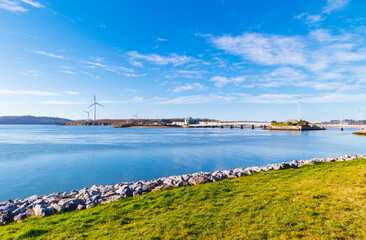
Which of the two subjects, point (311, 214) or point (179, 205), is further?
point (179, 205)

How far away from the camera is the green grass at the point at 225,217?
17.3ft

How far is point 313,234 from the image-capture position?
5016mm

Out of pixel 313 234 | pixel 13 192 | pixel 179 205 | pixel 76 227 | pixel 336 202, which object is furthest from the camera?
pixel 13 192

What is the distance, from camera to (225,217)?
616 centimetres

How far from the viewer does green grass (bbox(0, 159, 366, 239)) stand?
5.27m

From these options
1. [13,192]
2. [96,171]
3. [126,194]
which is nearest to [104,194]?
[126,194]

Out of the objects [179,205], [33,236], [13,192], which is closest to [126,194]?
[179,205]

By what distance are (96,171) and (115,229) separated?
1599 cm

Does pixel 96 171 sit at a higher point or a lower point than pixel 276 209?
lower

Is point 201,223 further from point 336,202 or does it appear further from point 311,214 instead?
point 336,202

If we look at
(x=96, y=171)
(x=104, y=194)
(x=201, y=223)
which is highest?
(x=201, y=223)

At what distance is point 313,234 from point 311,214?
3.90ft

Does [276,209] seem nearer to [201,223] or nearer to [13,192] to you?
[201,223]

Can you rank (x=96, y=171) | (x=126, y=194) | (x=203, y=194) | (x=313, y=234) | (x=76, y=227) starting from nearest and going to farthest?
(x=313, y=234)
(x=76, y=227)
(x=203, y=194)
(x=126, y=194)
(x=96, y=171)
